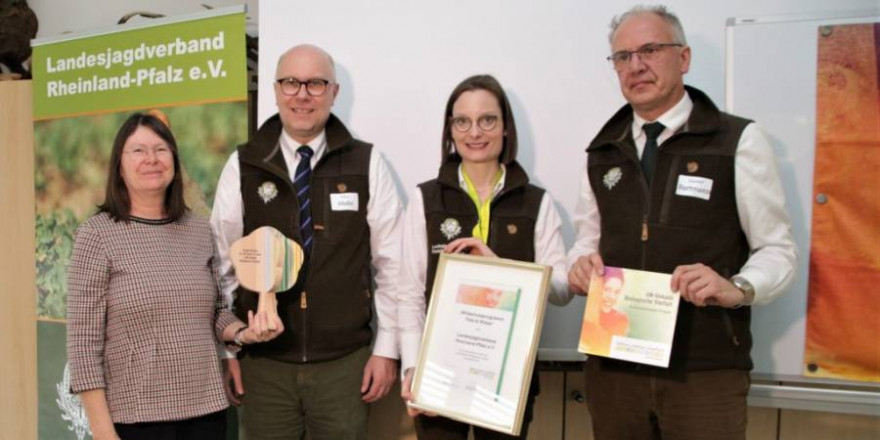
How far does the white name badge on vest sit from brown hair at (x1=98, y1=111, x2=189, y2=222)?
0.48 metres

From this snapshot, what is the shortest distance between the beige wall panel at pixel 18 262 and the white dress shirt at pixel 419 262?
2494mm

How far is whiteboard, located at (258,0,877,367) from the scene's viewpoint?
86.7 inches

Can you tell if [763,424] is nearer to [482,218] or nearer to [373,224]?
[482,218]

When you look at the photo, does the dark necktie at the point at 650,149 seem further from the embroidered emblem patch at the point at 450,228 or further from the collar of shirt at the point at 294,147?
the collar of shirt at the point at 294,147

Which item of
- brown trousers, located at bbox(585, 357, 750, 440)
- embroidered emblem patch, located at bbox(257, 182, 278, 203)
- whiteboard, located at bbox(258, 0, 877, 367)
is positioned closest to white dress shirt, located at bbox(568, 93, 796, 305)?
brown trousers, located at bbox(585, 357, 750, 440)

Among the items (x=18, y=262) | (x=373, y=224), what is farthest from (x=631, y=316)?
(x=18, y=262)

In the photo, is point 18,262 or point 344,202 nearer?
point 344,202

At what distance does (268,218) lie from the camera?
1.96 metres

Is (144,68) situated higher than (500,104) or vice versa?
(144,68)

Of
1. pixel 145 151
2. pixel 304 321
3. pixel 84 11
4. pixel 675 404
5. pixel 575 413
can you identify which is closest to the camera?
pixel 675 404

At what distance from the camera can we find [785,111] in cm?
201

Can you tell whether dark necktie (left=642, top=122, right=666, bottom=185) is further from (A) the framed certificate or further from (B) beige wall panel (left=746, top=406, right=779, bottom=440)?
(B) beige wall panel (left=746, top=406, right=779, bottom=440)

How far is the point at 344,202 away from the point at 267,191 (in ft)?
0.88


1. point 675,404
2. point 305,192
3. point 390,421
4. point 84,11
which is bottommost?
point 390,421
